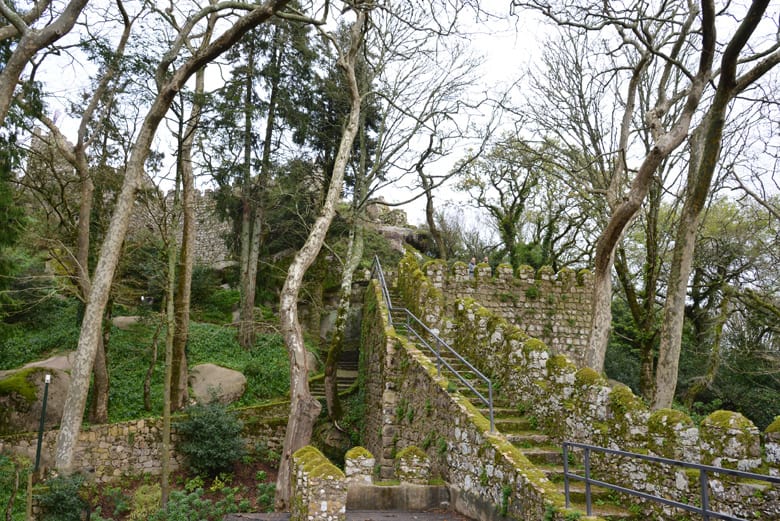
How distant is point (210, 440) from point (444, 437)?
6638 mm

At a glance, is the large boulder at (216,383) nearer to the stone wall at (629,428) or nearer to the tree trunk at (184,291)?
the tree trunk at (184,291)

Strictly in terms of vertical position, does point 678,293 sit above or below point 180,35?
below

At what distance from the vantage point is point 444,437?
8992 mm

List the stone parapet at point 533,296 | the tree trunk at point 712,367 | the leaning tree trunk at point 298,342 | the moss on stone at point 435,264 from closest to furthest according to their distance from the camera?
the leaning tree trunk at point 298,342
the moss on stone at point 435,264
the stone parapet at point 533,296
the tree trunk at point 712,367

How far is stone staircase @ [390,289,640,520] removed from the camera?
21.9 ft

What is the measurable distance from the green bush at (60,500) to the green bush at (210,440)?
269 cm

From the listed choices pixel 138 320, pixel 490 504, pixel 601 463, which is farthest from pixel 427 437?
pixel 138 320

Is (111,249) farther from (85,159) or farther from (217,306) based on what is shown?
(217,306)

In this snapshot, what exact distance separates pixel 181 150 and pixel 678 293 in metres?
12.0

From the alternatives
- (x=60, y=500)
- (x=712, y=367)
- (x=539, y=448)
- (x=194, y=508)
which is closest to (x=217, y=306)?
(x=194, y=508)

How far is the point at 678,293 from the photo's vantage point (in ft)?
30.3

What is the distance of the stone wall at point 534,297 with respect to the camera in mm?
15133

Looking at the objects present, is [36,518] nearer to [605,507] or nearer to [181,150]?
[181,150]

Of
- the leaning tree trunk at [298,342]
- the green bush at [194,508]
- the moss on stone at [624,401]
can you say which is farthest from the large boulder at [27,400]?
the moss on stone at [624,401]
